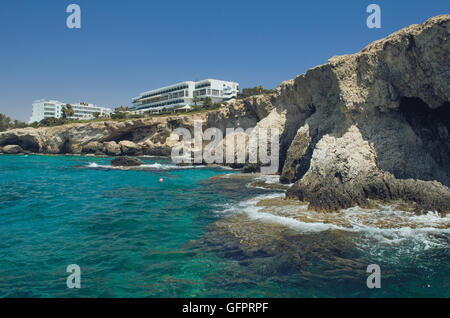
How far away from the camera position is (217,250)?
9.79 metres

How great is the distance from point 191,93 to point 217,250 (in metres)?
89.6

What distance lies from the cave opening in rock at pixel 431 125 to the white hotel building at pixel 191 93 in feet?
232

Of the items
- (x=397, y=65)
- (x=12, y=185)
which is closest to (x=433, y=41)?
(x=397, y=65)

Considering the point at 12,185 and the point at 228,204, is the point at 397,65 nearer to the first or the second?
the point at 228,204

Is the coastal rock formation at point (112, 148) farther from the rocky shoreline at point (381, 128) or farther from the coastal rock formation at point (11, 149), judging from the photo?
the rocky shoreline at point (381, 128)

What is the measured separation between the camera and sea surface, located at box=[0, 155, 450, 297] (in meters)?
7.43

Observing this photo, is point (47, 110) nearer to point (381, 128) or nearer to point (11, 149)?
point (11, 149)

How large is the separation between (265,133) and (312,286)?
27049 mm

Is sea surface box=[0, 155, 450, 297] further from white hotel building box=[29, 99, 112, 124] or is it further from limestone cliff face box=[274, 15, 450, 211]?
white hotel building box=[29, 99, 112, 124]

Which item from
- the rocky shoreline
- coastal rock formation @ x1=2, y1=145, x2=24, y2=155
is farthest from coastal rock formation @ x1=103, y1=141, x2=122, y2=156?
the rocky shoreline

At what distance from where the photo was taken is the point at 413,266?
333 inches

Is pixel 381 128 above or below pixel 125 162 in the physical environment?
above

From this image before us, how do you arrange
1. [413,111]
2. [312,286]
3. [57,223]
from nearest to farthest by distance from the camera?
[312,286] < [57,223] < [413,111]

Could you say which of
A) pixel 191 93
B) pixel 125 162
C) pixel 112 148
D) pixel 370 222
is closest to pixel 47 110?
pixel 191 93
